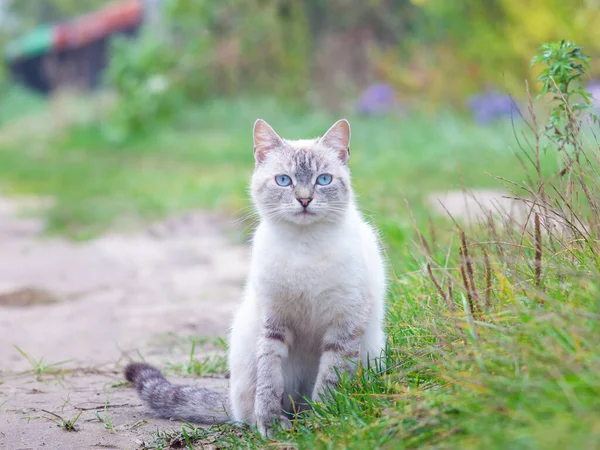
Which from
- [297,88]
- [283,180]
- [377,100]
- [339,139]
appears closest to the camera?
[283,180]

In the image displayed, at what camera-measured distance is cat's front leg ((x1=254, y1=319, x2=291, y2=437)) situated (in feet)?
9.81

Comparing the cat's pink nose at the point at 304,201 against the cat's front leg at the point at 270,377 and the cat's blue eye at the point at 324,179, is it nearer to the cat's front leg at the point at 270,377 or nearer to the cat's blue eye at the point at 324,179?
the cat's blue eye at the point at 324,179

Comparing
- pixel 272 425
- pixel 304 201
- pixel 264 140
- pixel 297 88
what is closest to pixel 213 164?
pixel 297 88

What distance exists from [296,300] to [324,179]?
557 millimetres

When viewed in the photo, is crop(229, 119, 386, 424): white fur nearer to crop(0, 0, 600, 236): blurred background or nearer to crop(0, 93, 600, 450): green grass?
crop(0, 93, 600, 450): green grass

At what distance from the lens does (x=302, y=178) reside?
3.25m

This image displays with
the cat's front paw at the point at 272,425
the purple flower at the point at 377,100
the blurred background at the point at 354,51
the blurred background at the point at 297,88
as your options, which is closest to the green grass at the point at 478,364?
the cat's front paw at the point at 272,425

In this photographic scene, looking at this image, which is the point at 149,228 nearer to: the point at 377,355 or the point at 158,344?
the point at 158,344

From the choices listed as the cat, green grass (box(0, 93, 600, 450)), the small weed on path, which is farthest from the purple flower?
the cat

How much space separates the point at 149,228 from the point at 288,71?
20.4 ft

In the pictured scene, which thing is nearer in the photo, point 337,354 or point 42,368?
point 337,354

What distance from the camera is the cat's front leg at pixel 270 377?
299 cm

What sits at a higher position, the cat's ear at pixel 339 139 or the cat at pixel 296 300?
the cat's ear at pixel 339 139

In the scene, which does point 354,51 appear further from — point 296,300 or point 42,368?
point 296,300
